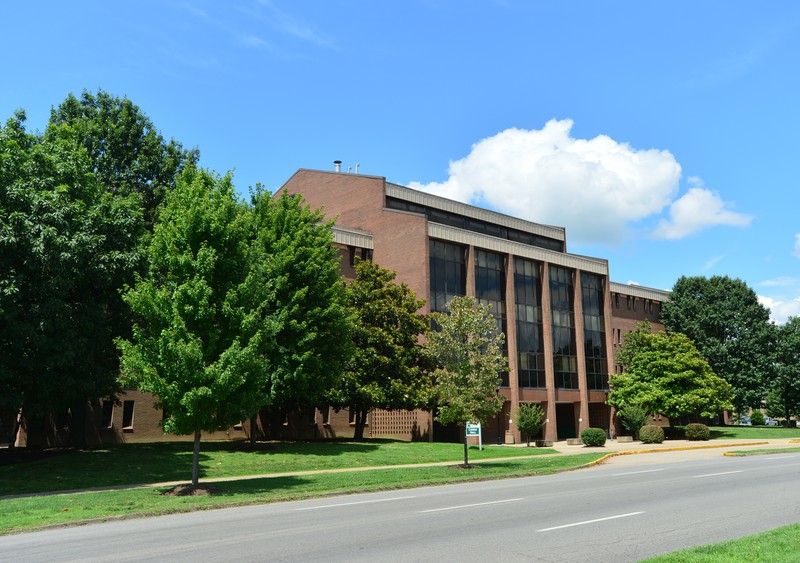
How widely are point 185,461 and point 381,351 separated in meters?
14.6

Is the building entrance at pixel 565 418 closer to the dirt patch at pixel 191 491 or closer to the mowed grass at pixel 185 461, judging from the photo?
the mowed grass at pixel 185 461

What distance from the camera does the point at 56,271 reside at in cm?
2391

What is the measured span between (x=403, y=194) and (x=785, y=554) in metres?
45.2

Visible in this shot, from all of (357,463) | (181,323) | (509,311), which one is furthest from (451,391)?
(509,311)

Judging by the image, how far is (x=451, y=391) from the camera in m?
27.3

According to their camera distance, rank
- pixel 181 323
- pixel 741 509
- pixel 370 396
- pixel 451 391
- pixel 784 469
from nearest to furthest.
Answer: pixel 741 509, pixel 181 323, pixel 784 469, pixel 451 391, pixel 370 396

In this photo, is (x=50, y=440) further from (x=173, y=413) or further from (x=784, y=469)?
(x=784, y=469)

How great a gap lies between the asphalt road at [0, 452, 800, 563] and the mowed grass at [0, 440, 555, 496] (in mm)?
8507

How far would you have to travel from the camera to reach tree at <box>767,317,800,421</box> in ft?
208

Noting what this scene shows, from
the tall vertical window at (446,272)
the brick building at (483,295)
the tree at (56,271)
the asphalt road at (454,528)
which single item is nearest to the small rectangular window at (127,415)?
the brick building at (483,295)

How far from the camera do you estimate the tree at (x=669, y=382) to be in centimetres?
5291

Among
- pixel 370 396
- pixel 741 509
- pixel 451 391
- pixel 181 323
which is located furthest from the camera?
pixel 370 396

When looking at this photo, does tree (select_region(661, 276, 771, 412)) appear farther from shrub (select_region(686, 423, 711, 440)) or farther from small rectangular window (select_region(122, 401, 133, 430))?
small rectangular window (select_region(122, 401, 133, 430))

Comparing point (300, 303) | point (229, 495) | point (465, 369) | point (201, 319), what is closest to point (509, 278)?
point (300, 303)
